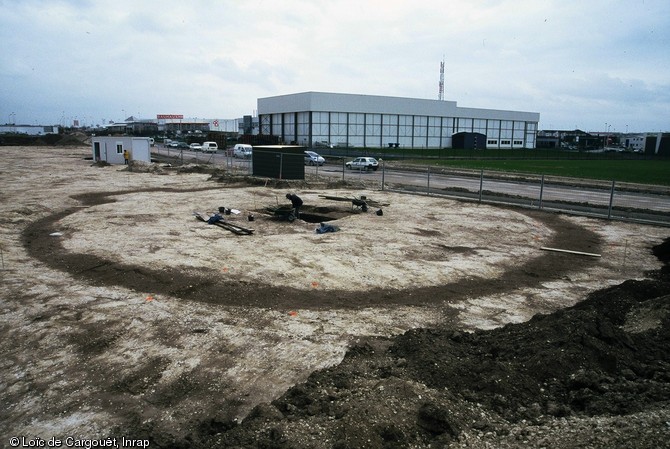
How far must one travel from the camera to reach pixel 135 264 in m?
12.5

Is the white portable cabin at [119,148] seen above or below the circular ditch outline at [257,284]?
above

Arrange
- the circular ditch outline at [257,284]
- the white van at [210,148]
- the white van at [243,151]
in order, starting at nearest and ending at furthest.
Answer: the circular ditch outline at [257,284]
the white van at [243,151]
the white van at [210,148]

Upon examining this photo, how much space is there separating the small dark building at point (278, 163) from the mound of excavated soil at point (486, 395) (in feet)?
84.3

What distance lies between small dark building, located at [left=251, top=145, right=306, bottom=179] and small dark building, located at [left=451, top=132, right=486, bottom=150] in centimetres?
7073

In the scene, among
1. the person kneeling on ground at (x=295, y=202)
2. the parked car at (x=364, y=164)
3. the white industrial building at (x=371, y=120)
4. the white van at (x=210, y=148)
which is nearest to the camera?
the person kneeling on ground at (x=295, y=202)

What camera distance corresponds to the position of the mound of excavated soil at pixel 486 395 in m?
4.96

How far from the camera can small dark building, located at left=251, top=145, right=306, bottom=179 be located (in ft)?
107

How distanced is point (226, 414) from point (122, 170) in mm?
38809

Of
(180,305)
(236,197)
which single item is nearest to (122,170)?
(236,197)

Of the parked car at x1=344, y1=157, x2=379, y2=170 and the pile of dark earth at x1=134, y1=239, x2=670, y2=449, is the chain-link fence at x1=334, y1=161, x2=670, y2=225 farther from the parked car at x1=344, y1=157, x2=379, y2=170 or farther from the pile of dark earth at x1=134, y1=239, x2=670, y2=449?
the pile of dark earth at x1=134, y1=239, x2=670, y2=449

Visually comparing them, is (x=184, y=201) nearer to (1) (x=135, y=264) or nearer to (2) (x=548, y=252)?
(1) (x=135, y=264)

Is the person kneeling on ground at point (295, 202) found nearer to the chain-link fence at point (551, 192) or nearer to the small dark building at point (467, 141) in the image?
the chain-link fence at point (551, 192)

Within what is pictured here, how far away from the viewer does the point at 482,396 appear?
584cm

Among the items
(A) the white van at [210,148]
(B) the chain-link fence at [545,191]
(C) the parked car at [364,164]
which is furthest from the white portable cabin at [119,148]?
(A) the white van at [210,148]
